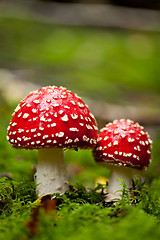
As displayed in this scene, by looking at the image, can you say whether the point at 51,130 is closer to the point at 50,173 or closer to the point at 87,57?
the point at 50,173

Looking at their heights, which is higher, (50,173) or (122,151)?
(122,151)

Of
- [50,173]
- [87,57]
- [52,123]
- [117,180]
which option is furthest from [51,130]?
[87,57]

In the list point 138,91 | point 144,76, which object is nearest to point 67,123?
point 138,91

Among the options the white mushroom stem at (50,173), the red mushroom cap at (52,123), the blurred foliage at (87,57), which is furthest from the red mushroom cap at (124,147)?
the blurred foliage at (87,57)

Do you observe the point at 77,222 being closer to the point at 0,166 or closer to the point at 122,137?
the point at 122,137

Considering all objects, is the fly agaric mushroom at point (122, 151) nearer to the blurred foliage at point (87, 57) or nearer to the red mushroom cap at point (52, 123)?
the red mushroom cap at point (52, 123)
